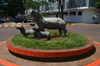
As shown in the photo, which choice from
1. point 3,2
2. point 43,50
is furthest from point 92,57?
point 3,2

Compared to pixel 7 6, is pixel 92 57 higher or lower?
lower

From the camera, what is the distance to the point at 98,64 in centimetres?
404

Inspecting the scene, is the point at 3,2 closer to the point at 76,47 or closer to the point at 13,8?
the point at 13,8

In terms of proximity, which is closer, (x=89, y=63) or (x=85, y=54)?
(x=89, y=63)

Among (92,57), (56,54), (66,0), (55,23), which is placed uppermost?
(66,0)

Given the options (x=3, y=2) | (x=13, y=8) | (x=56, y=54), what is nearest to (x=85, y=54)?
(x=56, y=54)

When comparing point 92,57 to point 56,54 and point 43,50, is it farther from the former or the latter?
point 43,50

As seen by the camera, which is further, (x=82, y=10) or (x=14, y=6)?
(x=14, y=6)

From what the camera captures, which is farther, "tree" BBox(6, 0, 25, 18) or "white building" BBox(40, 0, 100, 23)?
"tree" BBox(6, 0, 25, 18)

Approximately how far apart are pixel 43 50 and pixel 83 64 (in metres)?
1.59

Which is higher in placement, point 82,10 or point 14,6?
point 14,6

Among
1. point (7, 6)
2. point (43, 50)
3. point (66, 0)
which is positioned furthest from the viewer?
point (7, 6)

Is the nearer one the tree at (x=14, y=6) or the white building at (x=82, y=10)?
the white building at (x=82, y=10)

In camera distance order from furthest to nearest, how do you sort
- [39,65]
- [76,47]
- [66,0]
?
[66,0]
[76,47]
[39,65]
